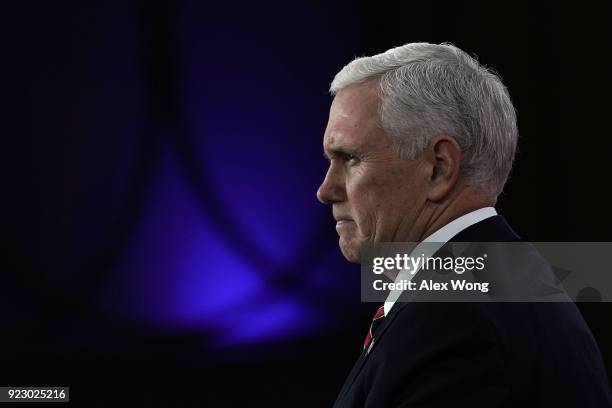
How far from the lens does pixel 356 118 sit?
1.03 meters

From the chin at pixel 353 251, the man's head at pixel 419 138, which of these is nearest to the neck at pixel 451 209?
the man's head at pixel 419 138

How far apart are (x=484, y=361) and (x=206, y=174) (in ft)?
8.56

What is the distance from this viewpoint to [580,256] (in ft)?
10.3

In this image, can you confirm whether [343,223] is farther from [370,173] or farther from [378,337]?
[378,337]

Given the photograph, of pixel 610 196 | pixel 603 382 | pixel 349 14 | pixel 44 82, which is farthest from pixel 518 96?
pixel 603 382

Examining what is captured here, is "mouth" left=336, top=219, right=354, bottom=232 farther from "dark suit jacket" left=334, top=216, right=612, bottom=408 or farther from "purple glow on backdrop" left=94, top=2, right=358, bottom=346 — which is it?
"purple glow on backdrop" left=94, top=2, right=358, bottom=346

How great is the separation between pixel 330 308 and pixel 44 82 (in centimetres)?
164

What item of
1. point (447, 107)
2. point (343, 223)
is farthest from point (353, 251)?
point (447, 107)

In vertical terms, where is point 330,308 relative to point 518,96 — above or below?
below

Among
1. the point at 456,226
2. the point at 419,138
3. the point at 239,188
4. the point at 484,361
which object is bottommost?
the point at 484,361

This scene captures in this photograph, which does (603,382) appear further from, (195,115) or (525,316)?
(195,115)

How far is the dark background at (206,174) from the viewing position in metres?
3.21

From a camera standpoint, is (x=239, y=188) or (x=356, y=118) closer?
(x=356, y=118)

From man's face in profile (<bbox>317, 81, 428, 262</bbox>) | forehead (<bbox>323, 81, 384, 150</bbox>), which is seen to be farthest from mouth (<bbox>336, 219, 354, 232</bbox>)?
forehead (<bbox>323, 81, 384, 150</bbox>)
